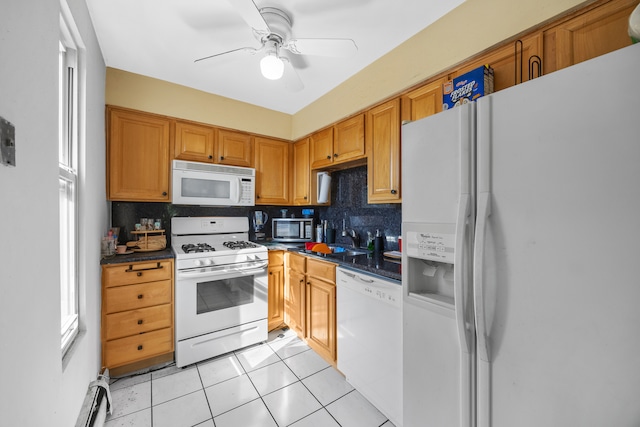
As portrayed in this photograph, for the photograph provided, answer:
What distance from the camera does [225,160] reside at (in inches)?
108

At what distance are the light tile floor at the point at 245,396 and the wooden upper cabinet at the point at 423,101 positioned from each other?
207 cm

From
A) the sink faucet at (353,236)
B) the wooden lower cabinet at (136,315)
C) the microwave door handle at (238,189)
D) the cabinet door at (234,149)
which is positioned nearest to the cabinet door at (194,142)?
the cabinet door at (234,149)

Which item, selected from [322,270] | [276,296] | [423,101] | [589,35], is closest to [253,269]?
[276,296]

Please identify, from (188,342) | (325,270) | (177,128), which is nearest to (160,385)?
(188,342)

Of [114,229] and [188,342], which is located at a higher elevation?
[114,229]

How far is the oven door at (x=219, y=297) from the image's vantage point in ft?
6.91

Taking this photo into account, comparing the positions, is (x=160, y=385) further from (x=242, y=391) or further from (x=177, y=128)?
(x=177, y=128)

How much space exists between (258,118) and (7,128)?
8.09ft

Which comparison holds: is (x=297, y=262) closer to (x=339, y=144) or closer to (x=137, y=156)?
(x=339, y=144)

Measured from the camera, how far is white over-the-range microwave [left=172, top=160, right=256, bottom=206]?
2.44 m

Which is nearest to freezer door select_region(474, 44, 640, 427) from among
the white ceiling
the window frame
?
the white ceiling

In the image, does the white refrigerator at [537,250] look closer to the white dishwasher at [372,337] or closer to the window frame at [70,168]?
the white dishwasher at [372,337]

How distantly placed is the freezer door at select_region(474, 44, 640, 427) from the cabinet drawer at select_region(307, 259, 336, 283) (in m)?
1.19

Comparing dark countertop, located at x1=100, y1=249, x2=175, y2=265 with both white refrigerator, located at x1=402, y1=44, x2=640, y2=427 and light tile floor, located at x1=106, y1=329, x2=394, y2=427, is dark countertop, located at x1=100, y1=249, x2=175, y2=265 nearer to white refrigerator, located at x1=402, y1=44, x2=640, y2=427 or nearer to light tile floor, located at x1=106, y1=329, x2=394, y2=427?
light tile floor, located at x1=106, y1=329, x2=394, y2=427
